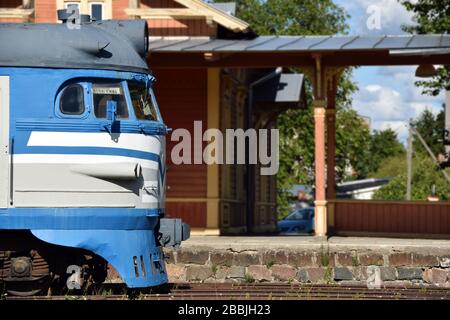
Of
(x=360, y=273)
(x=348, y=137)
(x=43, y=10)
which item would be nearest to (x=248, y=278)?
(x=360, y=273)

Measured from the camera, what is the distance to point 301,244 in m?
17.7

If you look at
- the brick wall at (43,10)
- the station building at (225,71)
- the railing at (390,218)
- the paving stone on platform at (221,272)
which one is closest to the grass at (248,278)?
the paving stone on platform at (221,272)

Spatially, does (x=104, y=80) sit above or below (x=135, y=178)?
above

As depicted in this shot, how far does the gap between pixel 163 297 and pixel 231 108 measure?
12.9m

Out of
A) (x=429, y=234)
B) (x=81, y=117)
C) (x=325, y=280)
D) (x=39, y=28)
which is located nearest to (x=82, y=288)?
(x=81, y=117)

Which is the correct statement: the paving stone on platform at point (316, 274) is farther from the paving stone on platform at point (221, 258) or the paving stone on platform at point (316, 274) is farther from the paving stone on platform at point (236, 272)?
the paving stone on platform at point (221, 258)

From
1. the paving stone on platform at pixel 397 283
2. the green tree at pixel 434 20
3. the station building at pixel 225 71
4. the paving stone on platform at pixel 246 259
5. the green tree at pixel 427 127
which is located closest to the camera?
the paving stone on platform at pixel 397 283

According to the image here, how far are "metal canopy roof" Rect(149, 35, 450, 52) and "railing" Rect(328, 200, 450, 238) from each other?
367cm

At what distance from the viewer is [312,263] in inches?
687

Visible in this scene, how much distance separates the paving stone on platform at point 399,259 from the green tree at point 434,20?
13.4 meters

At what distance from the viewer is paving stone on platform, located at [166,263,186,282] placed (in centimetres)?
1720

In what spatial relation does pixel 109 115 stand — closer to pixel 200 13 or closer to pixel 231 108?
pixel 200 13

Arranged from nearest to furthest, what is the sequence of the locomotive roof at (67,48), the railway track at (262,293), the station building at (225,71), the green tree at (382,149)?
the locomotive roof at (67,48)
the railway track at (262,293)
the station building at (225,71)
the green tree at (382,149)

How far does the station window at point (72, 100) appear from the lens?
11.8 meters
